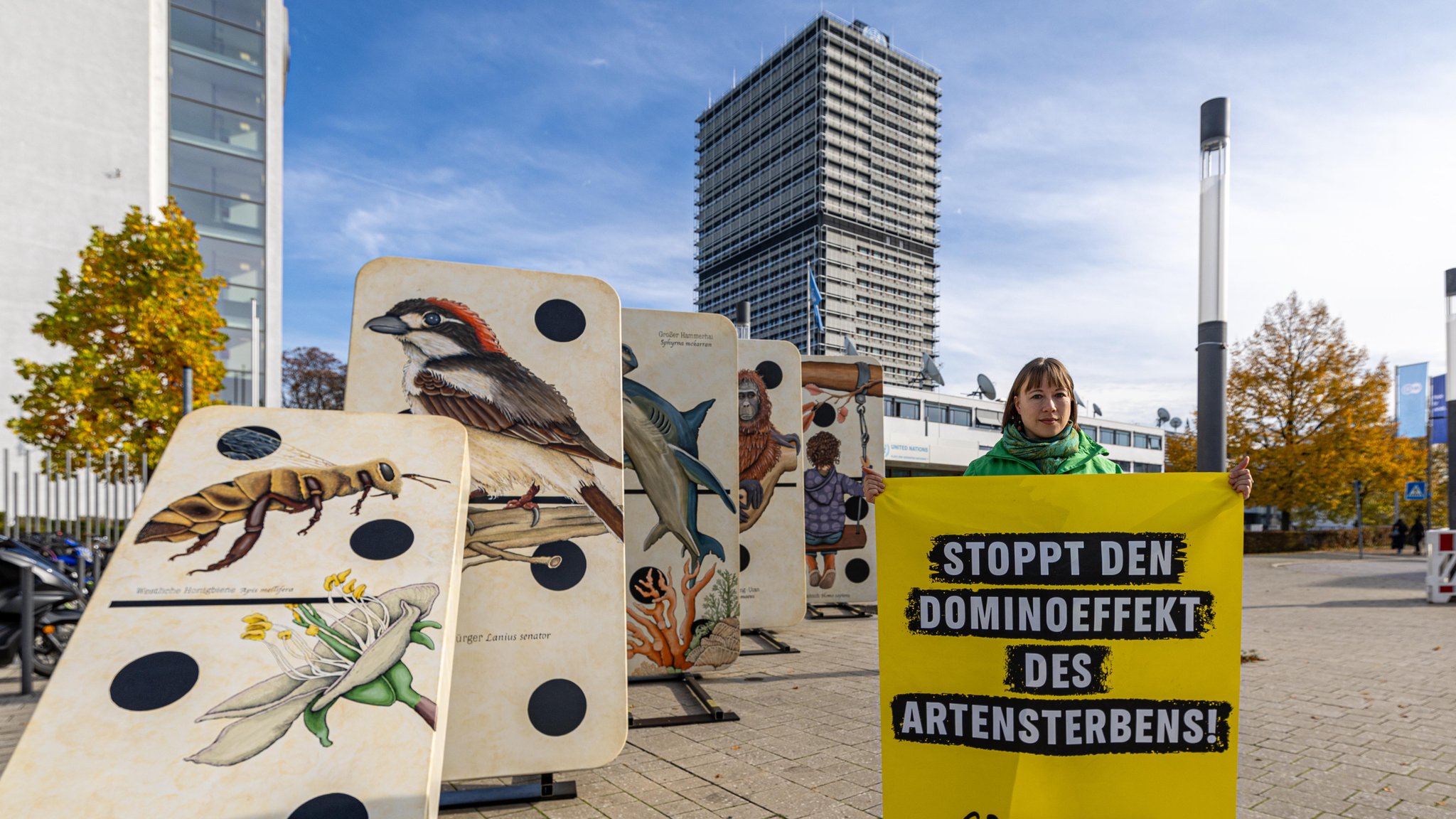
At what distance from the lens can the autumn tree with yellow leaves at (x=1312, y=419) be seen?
2534cm

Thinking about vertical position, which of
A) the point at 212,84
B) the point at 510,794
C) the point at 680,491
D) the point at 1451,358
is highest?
the point at 212,84

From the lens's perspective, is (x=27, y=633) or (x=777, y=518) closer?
(x=27, y=633)

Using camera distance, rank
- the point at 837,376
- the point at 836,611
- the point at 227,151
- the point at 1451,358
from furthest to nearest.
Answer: the point at 227,151, the point at 1451,358, the point at 836,611, the point at 837,376

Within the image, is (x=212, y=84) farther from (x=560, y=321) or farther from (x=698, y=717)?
(x=698, y=717)

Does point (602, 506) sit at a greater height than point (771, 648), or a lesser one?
greater

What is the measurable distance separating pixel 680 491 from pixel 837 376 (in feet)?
12.8

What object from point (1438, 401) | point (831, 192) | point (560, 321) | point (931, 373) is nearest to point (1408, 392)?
point (1438, 401)

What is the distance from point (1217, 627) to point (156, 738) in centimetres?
341

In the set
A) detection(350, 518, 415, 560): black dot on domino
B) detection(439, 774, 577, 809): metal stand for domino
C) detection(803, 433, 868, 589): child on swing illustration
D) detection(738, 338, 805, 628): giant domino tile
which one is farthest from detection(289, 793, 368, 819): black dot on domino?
detection(803, 433, 868, 589): child on swing illustration

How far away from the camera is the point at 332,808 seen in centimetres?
221

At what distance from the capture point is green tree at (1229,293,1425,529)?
2534 centimetres

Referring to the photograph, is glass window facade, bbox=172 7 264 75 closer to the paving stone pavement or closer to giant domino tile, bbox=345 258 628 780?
the paving stone pavement

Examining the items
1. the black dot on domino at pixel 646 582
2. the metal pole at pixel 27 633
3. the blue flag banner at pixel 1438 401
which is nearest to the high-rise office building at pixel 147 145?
the metal pole at pixel 27 633

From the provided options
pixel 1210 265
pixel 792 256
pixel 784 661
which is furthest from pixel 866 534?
pixel 792 256
